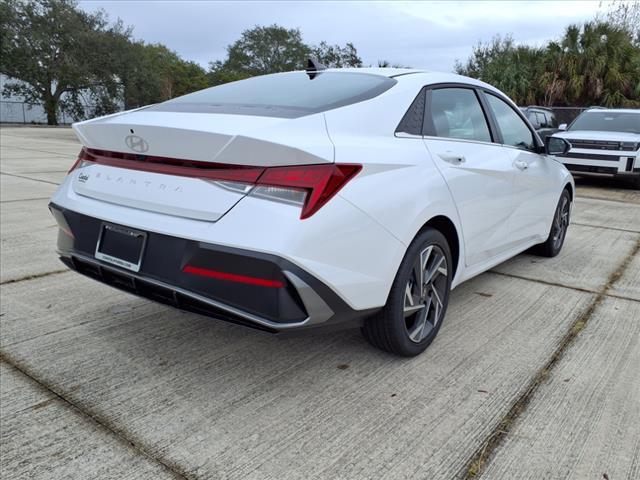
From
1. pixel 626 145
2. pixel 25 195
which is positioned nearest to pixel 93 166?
pixel 25 195

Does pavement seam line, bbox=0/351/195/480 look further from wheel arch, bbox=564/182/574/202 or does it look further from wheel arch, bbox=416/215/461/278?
wheel arch, bbox=564/182/574/202

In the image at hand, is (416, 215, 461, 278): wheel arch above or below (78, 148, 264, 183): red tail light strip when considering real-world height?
below

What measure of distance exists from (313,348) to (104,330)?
1.29 m

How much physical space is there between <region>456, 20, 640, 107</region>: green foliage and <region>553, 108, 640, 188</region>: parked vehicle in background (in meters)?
13.3

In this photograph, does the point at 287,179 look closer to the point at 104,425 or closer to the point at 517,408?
the point at 104,425

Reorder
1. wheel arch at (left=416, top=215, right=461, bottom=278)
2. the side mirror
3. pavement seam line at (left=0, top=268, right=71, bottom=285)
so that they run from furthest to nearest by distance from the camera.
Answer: the side mirror → pavement seam line at (left=0, top=268, right=71, bottom=285) → wheel arch at (left=416, top=215, right=461, bottom=278)

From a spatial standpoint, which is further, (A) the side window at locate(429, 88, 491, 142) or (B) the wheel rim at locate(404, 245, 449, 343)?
(A) the side window at locate(429, 88, 491, 142)

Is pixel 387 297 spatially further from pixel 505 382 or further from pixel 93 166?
pixel 93 166

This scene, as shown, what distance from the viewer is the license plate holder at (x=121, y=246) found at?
8.11 feet

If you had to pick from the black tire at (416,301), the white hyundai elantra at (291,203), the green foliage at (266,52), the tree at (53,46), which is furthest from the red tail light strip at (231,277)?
Answer: the green foliage at (266,52)

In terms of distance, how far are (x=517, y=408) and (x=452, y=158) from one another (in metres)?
1.39

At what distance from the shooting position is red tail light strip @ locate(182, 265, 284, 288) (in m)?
2.20

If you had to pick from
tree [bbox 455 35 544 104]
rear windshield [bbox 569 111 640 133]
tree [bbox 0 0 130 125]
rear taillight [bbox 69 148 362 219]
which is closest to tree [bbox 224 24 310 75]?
tree [bbox 0 0 130 125]

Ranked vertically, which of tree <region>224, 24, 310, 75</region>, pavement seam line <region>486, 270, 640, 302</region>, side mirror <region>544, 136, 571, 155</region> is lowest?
pavement seam line <region>486, 270, 640, 302</region>
